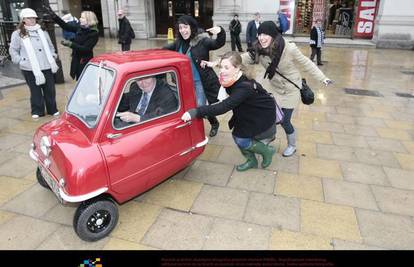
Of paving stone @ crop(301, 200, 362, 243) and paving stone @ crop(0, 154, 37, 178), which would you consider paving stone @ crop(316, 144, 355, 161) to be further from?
paving stone @ crop(0, 154, 37, 178)

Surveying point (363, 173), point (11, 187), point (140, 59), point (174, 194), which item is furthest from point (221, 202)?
point (11, 187)

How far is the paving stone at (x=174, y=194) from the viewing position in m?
3.65

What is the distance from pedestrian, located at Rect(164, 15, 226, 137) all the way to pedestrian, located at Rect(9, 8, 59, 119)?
8.05ft

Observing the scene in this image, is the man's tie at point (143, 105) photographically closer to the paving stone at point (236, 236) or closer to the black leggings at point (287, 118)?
the paving stone at point (236, 236)

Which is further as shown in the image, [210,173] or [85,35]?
[85,35]

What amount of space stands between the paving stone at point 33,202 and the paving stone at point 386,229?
3.21 metres

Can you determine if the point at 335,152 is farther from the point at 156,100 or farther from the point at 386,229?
the point at 156,100

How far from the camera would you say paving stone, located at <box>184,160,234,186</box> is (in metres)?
4.15

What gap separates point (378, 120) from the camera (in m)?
6.39

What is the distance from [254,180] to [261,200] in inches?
18.1

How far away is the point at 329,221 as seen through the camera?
3.36m

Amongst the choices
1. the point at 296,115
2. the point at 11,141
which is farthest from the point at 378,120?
the point at 11,141

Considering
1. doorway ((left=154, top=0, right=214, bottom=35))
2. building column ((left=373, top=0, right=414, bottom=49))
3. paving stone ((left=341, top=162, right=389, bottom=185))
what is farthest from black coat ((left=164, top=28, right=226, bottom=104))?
doorway ((left=154, top=0, right=214, bottom=35))
